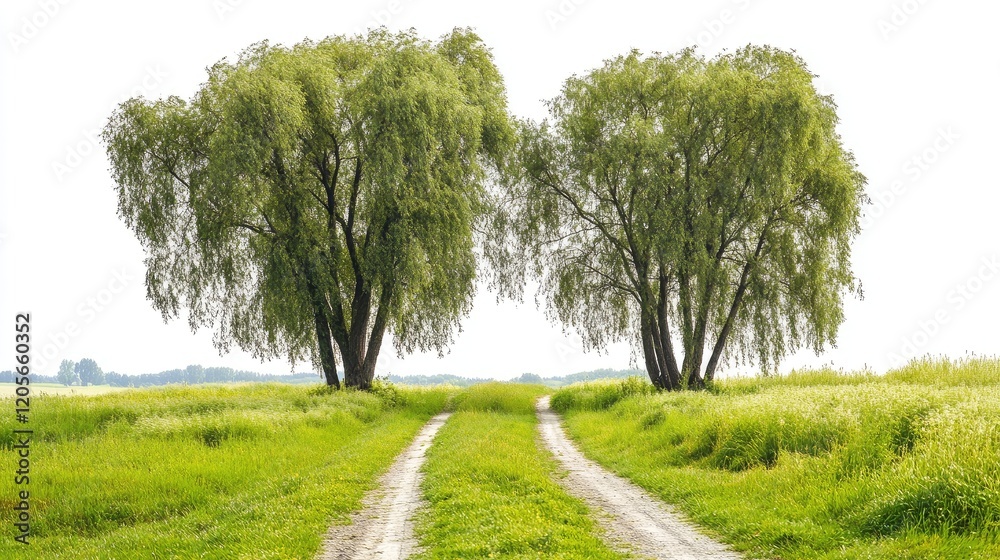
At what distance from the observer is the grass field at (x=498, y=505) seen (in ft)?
32.2

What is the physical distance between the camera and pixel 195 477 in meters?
16.0

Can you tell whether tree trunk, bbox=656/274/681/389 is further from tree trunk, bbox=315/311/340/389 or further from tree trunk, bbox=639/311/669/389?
tree trunk, bbox=315/311/340/389

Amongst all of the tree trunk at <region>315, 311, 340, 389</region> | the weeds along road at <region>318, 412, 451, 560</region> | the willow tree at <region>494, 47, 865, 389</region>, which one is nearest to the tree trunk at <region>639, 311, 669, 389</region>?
the willow tree at <region>494, 47, 865, 389</region>

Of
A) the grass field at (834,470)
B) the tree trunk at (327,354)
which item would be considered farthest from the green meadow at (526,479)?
the tree trunk at (327,354)

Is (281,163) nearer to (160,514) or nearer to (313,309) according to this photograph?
(313,309)

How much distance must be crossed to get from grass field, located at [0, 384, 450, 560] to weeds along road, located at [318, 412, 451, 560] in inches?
13.0

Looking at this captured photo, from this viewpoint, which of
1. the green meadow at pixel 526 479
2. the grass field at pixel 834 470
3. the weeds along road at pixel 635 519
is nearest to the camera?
the grass field at pixel 834 470

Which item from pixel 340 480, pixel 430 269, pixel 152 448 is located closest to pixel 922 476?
pixel 340 480

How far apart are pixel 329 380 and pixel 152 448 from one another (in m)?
15.9

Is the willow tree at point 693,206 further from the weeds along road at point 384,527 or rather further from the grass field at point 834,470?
the weeds along road at point 384,527

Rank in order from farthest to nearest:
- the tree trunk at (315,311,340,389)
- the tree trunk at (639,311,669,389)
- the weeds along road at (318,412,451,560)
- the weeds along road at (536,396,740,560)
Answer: the tree trunk at (639,311,669,389)
the tree trunk at (315,311,340,389)
the weeds along road at (318,412,451,560)
the weeds along road at (536,396,740,560)

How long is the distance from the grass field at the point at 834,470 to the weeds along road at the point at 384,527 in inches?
197

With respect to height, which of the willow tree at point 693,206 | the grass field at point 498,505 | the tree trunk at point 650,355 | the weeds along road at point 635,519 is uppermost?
the willow tree at point 693,206

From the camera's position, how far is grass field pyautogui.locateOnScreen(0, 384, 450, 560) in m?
11.8
